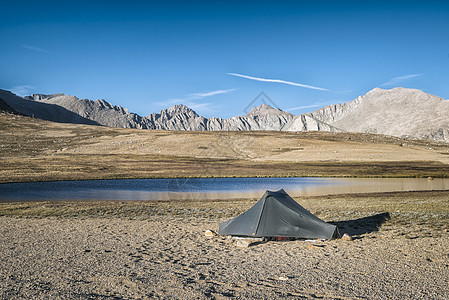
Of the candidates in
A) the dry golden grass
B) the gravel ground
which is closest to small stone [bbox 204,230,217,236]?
the gravel ground

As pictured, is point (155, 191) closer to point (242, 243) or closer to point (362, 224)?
point (362, 224)

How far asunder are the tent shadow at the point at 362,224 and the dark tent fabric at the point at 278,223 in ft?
8.07

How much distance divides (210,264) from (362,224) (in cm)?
1261

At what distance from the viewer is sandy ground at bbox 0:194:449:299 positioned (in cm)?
1115

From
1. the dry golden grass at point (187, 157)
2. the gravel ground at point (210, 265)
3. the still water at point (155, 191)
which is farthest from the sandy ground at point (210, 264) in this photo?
the dry golden grass at point (187, 157)

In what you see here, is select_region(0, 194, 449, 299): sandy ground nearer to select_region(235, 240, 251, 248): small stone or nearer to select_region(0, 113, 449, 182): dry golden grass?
select_region(235, 240, 251, 248): small stone

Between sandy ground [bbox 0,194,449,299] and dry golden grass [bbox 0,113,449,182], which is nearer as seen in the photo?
sandy ground [bbox 0,194,449,299]

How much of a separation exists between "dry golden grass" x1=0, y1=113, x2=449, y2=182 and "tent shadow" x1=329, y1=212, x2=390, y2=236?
43193mm

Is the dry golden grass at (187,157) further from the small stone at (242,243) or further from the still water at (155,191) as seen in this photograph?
the small stone at (242,243)

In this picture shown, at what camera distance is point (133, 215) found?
2709cm

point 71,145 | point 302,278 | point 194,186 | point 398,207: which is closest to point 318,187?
point 194,186

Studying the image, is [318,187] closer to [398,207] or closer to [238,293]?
[398,207]

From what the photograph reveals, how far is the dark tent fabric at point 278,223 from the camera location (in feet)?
61.5

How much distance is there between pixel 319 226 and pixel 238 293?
912cm
